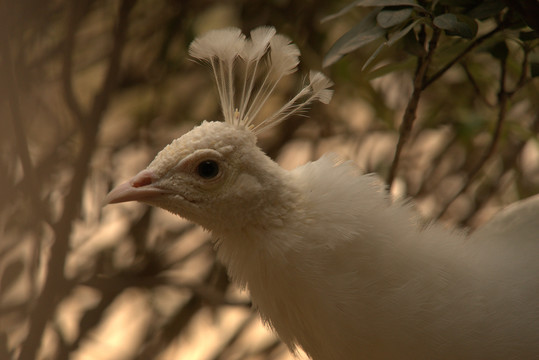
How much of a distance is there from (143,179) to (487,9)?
486 mm

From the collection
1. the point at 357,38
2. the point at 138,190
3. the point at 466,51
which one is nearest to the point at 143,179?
the point at 138,190

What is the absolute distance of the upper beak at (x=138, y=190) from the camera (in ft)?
2.38

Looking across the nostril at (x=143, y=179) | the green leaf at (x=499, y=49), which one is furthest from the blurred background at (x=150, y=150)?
the nostril at (x=143, y=179)

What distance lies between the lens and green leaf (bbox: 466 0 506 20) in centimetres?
74

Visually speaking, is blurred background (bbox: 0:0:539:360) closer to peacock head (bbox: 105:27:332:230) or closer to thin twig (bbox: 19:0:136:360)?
thin twig (bbox: 19:0:136:360)

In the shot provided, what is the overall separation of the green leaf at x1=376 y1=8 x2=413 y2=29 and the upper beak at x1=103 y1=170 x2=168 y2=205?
1.10ft

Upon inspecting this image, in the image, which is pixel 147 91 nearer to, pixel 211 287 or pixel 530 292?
pixel 211 287

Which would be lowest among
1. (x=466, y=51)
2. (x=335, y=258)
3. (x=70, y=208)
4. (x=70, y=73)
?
(x=335, y=258)

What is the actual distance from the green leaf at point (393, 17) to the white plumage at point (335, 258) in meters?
0.13

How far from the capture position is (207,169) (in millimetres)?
734

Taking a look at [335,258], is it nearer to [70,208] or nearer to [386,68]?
[386,68]

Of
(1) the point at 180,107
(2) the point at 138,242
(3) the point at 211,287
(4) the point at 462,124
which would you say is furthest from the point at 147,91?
(4) the point at 462,124

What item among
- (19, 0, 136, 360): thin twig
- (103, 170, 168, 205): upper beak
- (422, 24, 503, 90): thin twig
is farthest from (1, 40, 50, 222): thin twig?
(422, 24, 503, 90): thin twig

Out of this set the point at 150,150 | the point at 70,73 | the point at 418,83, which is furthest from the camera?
the point at 150,150
